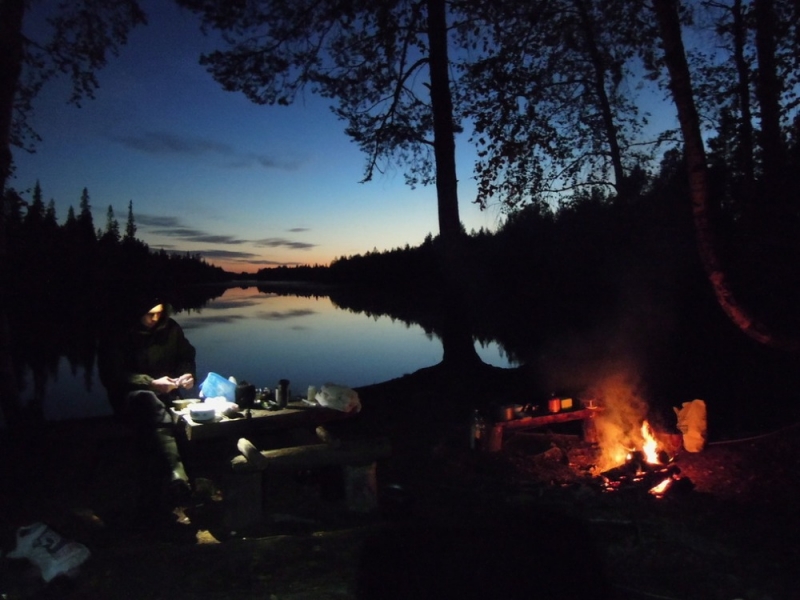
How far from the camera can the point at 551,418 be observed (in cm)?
673

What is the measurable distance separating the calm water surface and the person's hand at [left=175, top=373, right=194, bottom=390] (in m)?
6.58

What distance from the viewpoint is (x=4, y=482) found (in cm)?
600

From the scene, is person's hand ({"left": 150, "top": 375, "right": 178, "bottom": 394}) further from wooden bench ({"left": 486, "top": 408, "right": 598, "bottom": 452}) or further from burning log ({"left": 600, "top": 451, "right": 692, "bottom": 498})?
burning log ({"left": 600, "top": 451, "right": 692, "bottom": 498})

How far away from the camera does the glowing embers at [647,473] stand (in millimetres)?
5504

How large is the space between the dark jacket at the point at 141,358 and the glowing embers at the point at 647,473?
411cm

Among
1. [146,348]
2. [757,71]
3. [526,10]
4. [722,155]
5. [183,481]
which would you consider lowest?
[183,481]

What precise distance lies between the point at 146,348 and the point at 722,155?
36.7 ft

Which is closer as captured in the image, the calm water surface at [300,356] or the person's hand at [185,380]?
the person's hand at [185,380]

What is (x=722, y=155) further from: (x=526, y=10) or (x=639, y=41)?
(x=526, y=10)

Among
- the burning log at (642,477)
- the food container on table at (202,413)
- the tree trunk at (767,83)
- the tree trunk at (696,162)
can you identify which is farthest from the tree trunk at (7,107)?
the tree trunk at (767,83)

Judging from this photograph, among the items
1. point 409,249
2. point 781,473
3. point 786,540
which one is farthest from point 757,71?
point 409,249

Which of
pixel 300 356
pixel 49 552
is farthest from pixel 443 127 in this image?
pixel 300 356

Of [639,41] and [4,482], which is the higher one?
[639,41]

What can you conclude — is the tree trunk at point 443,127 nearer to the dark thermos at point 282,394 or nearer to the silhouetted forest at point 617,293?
the silhouetted forest at point 617,293
